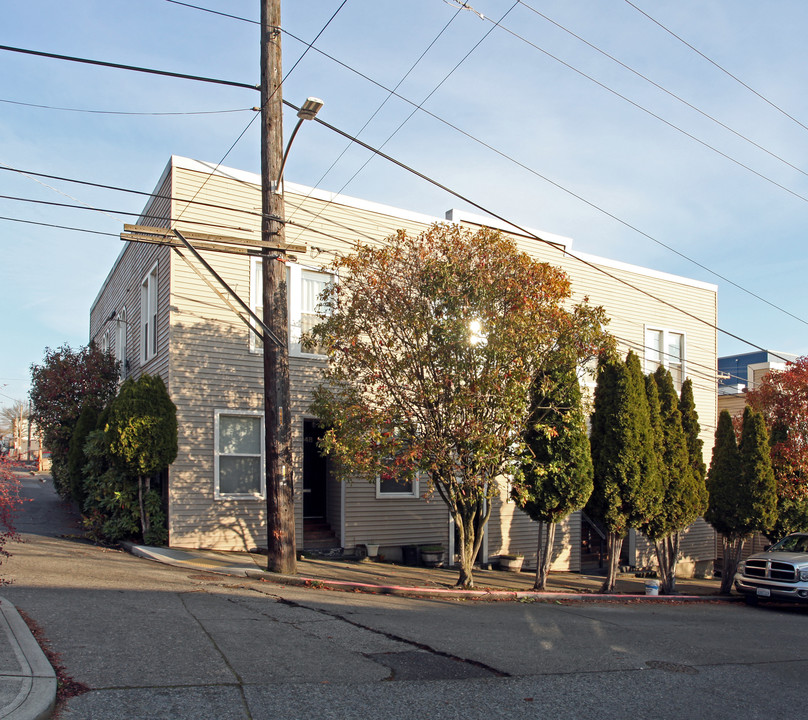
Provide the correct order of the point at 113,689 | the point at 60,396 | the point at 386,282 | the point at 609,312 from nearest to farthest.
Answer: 1. the point at 113,689
2. the point at 386,282
3. the point at 60,396
4. the point at 609,312

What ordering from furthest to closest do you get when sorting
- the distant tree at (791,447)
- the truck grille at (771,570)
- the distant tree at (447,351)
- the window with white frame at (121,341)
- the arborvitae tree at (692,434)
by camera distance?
the distant tree at (791,447) < the window with white frame at (121,341) < the arborvitae tree at (692,434) < the truck grille at (771,570) < the distant tree at (447,351)

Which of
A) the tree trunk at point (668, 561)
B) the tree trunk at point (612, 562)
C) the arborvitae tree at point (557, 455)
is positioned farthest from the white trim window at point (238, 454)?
the tree trunk at point (668, 561)

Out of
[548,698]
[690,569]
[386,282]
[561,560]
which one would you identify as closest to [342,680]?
[548,698]

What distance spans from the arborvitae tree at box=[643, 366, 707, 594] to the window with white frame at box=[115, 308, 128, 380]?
1380 centimetres

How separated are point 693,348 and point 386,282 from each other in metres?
15.0

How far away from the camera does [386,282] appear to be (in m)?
13.4

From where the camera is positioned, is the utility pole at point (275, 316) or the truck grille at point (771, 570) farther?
the truck grille at point (771, 570)

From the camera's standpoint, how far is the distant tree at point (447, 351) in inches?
508

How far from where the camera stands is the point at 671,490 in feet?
57.1

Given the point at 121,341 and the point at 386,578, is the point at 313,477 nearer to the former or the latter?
the point at 386,578

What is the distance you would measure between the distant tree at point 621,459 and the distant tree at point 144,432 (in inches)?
357

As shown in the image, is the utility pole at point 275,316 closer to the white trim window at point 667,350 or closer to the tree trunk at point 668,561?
the tree trunk at point 668,561

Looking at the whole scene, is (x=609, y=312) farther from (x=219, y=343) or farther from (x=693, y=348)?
(x=219, y=343)

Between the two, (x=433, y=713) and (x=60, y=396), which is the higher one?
(x=60, y=396)
